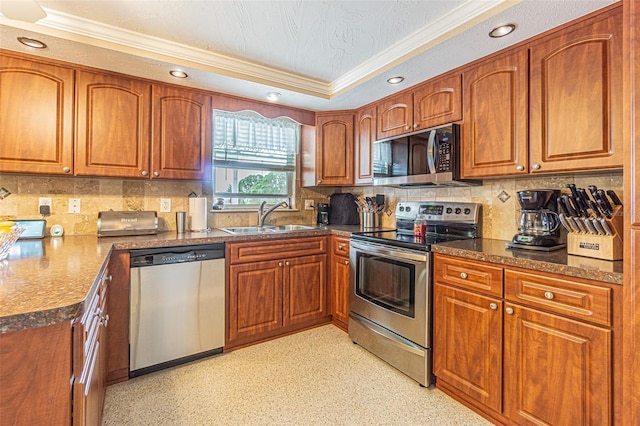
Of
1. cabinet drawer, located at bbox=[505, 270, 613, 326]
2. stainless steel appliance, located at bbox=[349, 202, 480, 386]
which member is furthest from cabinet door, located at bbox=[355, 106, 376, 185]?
cabinet drawer, located at bbox=[505, 270, 613, 326]

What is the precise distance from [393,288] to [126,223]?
2.06 metres

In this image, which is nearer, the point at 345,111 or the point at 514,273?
the point at 514,273

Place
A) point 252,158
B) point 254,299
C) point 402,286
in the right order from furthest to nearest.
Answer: point 252,158, point 254,299, point 402,286

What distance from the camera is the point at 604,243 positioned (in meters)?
1.45

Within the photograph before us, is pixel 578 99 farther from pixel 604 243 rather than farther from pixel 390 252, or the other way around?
pixel 390 252

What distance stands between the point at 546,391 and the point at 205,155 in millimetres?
2706

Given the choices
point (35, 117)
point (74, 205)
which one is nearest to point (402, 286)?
point (74, 205)

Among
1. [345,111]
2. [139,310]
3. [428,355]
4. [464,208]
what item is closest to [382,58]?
[345,111]

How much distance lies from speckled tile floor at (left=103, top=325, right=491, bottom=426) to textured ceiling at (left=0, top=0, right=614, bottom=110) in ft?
7.07

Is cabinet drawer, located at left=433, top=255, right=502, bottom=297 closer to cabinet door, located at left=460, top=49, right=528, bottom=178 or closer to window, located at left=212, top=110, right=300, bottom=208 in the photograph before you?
cabinet door, located at left=460, top=49, right=528, bottom=178

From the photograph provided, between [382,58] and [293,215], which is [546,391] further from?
[293,215]

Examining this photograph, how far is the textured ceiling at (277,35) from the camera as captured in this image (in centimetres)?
166

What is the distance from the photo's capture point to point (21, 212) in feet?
7.13

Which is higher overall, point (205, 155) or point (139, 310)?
point (205, 155)
